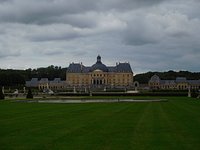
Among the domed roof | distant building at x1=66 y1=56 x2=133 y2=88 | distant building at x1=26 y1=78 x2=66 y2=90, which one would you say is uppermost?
the domed roof

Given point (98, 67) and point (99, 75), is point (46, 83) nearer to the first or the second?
point (99, 75)

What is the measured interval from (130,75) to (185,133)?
115 m

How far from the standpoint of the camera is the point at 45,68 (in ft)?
504

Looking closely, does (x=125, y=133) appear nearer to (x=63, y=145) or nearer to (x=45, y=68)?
(x=63, y=145)

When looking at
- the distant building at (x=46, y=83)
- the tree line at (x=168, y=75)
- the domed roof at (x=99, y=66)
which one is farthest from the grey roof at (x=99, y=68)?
the tree line at (x=168, y=75)

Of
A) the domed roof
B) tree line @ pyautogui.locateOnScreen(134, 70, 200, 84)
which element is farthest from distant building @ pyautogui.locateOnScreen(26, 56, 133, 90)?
tree line @ pyautogui.locateOnScreen(134, 70, 200, 84)

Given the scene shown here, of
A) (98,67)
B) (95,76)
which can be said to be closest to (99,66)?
(98,67)

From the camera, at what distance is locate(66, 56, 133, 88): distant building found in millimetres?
124625

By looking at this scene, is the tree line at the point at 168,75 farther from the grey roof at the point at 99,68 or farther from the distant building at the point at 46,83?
the distant building at the point at 46,83

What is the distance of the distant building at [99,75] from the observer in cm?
12462

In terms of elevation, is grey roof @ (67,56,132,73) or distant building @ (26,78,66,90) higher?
grey roof @ (67,56,132,73)

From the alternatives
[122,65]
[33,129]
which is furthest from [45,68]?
[33,129]

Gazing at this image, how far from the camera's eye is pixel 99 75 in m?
125

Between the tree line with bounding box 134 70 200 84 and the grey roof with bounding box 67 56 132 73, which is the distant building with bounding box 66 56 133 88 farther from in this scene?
the tree line with bounding box 134 70 200 84
